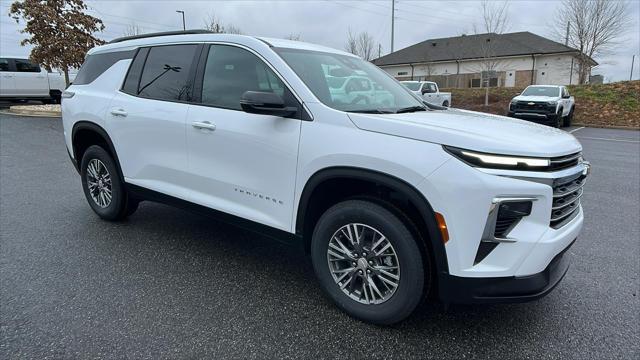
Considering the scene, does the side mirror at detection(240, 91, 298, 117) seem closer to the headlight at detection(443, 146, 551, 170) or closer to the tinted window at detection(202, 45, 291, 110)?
the tinted window at detection(202, 45, 291, 110)

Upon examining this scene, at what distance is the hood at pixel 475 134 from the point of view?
229 cm

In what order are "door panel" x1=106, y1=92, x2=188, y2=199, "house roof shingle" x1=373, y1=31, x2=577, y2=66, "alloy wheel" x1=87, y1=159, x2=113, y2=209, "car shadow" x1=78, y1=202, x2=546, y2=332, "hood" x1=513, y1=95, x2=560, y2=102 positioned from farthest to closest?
"house roof shingle" x1=373, y1=31, x2=577, y2=66, "hood" x1=513, y1=95, x2=560, y2=102, "alloy wheel" x1=87, y1=159, x2=113, y2=209, "door panel" x1=106, y1=92, x2=188, y2=199, "car shadow" x1=78, y1=202, x2=546, y2=332

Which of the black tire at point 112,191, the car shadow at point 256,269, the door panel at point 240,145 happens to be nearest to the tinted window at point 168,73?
the door panel at point 240,145

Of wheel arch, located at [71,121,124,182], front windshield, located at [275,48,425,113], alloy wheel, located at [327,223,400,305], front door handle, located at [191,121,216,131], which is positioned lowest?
alloy wheel, located at [327,223,400,305]

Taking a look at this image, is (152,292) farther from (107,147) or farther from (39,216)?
(39,216)

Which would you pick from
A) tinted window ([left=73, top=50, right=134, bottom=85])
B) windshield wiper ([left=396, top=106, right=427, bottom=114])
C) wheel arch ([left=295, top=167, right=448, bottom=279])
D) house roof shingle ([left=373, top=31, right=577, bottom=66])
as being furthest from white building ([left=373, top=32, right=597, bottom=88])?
wheel arch ([left=295, top=167, right=448, bottom=279])

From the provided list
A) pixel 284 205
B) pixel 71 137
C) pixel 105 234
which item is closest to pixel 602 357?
pixel 284 205

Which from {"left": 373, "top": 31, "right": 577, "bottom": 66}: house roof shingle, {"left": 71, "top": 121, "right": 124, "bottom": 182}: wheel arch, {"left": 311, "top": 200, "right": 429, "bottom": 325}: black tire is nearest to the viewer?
{"left": 311, "top": 200, "right": 429, "bottom": 325}: black tire

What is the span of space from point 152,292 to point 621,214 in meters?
5.48

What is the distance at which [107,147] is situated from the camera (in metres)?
4.56

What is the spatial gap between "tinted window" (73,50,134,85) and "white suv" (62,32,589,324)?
21 cm

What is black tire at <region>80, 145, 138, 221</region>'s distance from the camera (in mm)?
4449

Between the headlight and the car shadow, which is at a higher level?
the headlight

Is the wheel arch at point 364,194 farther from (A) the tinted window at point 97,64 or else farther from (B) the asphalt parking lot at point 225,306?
(A) the tinted window at point 97,64
